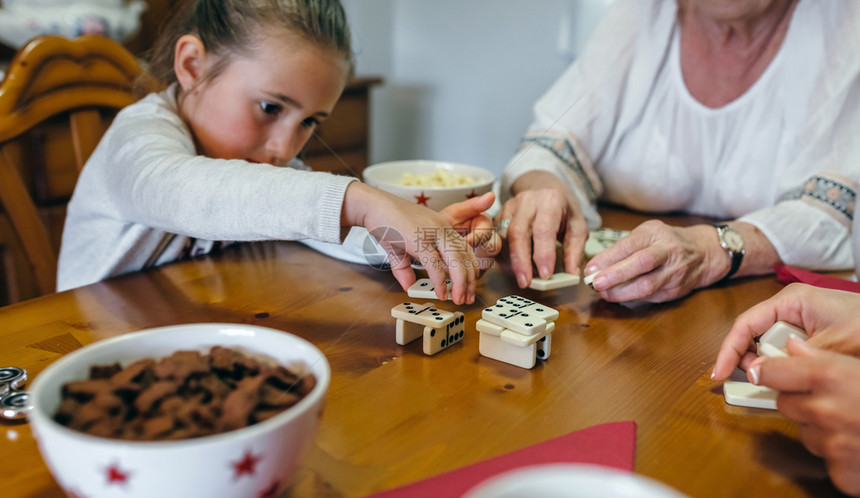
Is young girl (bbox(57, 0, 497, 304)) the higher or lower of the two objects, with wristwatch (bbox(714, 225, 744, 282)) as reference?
higher

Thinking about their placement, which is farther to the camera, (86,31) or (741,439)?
(86,31)

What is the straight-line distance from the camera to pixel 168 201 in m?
0.84

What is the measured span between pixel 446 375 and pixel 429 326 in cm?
5

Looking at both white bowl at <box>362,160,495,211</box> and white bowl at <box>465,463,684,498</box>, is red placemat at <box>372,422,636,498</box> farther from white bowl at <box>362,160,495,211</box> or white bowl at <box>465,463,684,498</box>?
white bowl at <box>362,160,495,211</box>

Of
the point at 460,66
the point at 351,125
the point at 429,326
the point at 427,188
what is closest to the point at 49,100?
the point at 427,188

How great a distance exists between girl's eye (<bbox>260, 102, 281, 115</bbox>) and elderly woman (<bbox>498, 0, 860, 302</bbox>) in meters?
0.42

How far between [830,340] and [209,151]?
0.96 meters

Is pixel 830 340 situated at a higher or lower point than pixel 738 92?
lower

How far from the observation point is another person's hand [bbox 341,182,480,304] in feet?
2.37

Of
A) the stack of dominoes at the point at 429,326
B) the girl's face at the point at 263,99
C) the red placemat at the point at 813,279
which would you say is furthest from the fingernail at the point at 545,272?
the girl's face at the point at 263,99

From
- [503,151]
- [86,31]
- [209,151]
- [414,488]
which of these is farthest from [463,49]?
[414,488]

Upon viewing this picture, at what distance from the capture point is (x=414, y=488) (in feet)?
1.49

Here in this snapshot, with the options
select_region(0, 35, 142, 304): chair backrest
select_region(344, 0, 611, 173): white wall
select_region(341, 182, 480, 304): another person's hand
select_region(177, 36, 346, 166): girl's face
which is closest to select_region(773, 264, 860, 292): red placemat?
select_region(341, 182, 480, 304): another person's hand

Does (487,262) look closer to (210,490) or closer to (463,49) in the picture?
(210,490)
